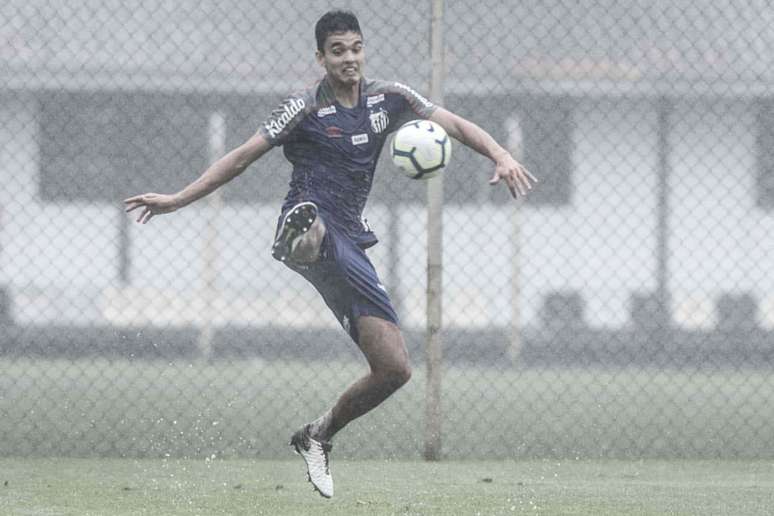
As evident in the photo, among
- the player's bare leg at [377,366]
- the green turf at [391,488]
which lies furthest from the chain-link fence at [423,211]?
the player's bare leg at [377,366]

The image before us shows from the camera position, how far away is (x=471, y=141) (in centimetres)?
650

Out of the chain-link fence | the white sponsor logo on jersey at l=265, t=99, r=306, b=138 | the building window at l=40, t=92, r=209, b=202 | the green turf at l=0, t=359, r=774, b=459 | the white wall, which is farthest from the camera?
the white wall

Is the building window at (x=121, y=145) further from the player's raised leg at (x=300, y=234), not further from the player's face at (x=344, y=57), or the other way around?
the player's raised leg at (x=300, y=234)

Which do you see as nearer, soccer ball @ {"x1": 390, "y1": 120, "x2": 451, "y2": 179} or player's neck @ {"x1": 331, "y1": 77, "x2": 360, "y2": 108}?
soccer ball @ {"x1": 390, "y1": 120, "x2": 451, "y2": 179}

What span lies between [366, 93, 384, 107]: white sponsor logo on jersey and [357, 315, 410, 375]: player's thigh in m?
0.94

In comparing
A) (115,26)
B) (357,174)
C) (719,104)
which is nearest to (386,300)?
(357,174)

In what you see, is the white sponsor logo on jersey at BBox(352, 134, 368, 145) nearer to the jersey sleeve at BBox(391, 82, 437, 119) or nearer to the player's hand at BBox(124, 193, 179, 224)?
the jersey sleeve at BBox(391, 82, 437, 119)

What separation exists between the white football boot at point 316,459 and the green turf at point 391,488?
0.10m

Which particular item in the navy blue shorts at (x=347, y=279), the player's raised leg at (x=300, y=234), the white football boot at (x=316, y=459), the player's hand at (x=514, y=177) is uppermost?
the player's hand at (x=514, y=177)

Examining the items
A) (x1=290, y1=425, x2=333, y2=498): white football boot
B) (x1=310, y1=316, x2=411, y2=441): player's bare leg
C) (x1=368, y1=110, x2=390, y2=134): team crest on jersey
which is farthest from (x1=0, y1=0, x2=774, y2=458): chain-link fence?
(x1=368, y1=110, x2=390, y2=134): team crest on jersey

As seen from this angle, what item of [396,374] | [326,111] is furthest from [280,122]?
[396,374]

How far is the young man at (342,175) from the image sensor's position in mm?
6438

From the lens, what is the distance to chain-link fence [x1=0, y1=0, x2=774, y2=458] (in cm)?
1405

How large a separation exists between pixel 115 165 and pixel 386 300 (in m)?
11.1
